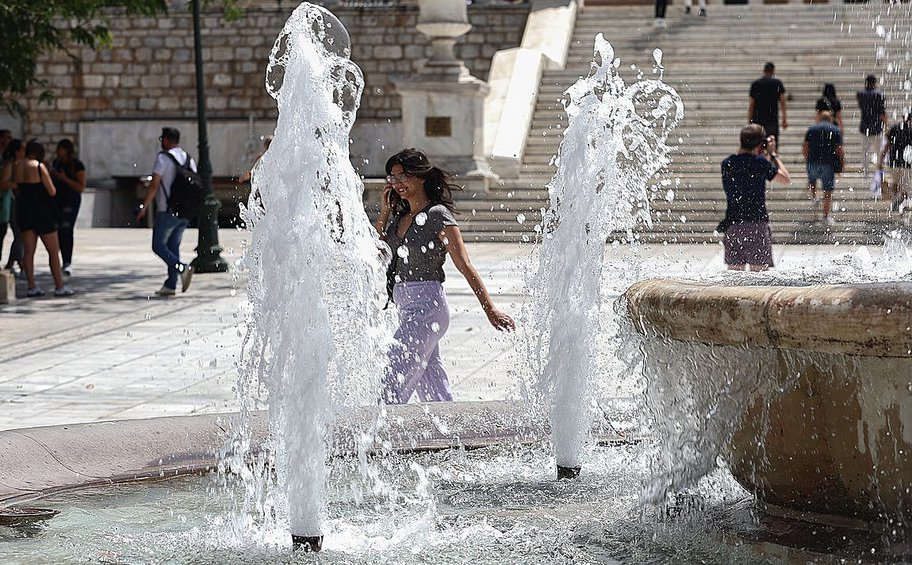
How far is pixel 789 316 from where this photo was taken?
3.83 m

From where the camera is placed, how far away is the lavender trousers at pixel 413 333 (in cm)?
639

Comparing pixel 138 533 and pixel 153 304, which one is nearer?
pixel 138 533

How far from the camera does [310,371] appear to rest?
437 centimetres

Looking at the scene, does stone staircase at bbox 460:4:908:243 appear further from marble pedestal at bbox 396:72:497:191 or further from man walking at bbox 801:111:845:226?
marble pedestal at bbox 396:72:497:191

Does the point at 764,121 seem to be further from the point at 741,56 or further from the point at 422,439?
the point at 422,439

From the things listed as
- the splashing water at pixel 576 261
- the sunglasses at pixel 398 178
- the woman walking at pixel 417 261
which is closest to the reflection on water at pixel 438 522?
the splashing water at pixel 576 261

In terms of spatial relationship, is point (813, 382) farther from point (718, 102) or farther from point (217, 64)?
point (217, 64)

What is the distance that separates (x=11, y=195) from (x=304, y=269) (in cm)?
1092

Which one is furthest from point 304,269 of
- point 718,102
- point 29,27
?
point 718,102

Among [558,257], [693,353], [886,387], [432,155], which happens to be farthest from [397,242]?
[432,155]

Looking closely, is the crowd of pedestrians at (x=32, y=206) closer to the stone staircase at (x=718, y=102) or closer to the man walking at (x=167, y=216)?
the man walking at (x=167, y=216)

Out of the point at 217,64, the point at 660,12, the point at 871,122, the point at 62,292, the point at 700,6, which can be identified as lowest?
the point at 62,292

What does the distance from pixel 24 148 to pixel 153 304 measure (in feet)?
7.76

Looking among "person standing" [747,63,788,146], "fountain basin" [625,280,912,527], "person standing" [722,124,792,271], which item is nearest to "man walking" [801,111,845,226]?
"person standing" [747,63,788,146]
